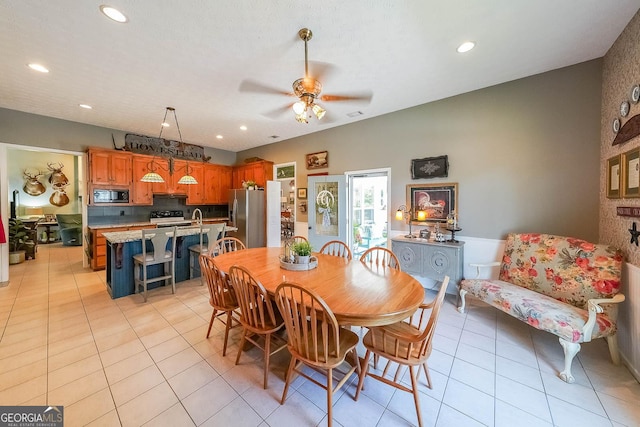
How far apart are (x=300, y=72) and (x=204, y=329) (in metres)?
3.05

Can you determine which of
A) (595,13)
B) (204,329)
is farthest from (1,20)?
(595,13)

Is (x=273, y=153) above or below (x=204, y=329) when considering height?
above

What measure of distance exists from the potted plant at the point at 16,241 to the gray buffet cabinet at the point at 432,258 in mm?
7618

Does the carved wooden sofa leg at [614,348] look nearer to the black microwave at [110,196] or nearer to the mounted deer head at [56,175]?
the black microwave at [110,196]

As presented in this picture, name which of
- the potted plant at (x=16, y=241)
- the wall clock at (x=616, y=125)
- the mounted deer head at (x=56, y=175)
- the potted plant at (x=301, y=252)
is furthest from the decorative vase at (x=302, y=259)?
the mounted deer head at (x=56, y=175)

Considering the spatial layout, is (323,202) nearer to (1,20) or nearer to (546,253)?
(546,253)

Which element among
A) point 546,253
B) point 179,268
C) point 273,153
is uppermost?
point 273,153

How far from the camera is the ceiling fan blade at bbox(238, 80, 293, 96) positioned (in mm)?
2855

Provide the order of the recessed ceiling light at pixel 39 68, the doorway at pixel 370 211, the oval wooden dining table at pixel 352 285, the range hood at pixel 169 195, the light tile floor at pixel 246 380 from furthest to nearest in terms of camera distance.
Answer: the range hood at pixel 169 195 → the doorway at pixel 370 211 → the recessed ceiling light at pixel 39 68 → the light tile floor at pixel 246 380 → the oval wooden dining table at pixel 352 285

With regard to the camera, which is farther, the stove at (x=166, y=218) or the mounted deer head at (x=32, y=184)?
the mounted deer head at (x=32, y=184)

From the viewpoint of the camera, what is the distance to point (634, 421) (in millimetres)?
1494

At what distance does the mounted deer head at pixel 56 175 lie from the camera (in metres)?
7.02

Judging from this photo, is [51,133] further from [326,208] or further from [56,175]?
[326,208]

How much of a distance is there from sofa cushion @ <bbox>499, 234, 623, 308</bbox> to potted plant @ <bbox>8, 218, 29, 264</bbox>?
8834mm
